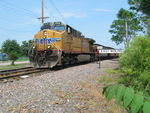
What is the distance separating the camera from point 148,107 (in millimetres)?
1337

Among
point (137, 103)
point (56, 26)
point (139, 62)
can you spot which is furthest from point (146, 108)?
point (56, 26)

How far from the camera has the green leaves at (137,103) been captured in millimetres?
1354

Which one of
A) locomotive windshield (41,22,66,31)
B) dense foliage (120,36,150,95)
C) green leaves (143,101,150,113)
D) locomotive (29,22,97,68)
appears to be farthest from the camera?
locomotive windshield (41,22,66,31)

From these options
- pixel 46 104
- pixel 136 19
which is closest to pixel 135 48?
pixel 46 104

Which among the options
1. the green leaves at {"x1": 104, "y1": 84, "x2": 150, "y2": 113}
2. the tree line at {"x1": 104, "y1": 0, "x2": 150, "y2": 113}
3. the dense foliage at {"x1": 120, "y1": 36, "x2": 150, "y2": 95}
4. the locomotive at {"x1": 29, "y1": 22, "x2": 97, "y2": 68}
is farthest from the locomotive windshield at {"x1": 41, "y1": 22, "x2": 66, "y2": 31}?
the green leaves at {"x1": 104, "y1": 84, "x2": 150, "y2": 113}

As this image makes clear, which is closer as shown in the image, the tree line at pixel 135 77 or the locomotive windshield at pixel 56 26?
the tree line at pixel 135 77

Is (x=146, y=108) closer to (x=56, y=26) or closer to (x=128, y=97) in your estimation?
(x=128, y=97)

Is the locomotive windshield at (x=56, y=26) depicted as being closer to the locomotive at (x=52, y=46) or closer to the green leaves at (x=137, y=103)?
the locomotive at (x=52, y=46)

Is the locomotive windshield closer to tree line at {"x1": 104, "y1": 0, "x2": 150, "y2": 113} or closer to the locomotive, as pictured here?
the locomotive

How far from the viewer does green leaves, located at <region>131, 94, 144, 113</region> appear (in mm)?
1354

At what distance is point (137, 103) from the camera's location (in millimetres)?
1360

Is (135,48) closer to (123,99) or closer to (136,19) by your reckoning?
(123,99)

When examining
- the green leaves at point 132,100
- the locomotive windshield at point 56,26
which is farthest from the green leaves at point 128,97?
the locomotive windshield at point 56,26

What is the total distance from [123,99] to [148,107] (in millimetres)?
181
